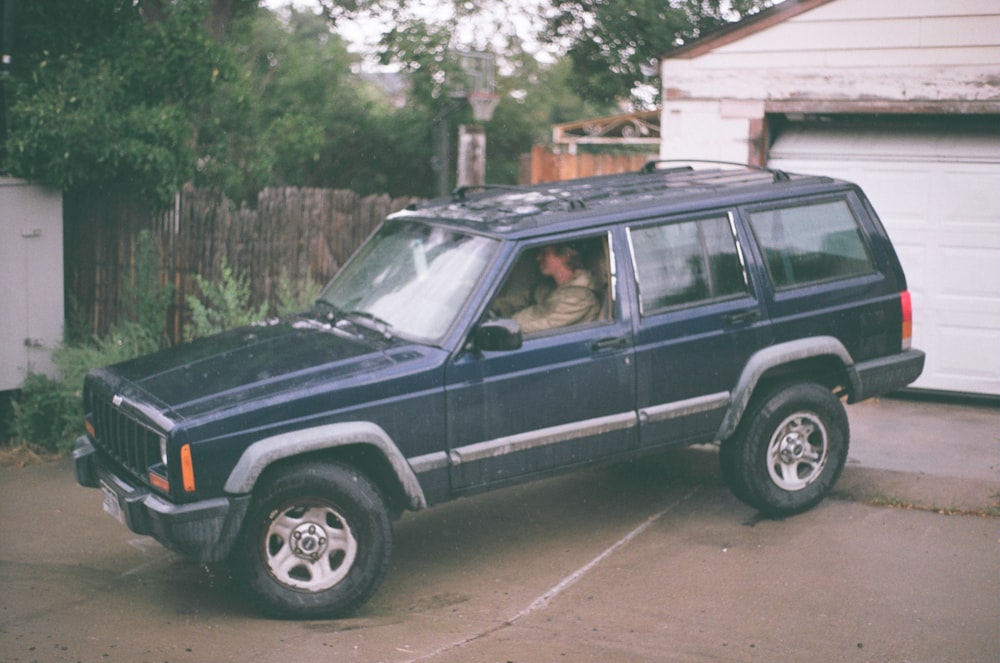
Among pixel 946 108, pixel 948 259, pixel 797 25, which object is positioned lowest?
pixel 948 259

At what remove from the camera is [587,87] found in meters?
13.2

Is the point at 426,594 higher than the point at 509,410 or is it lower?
lower

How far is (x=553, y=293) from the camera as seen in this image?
247 inches

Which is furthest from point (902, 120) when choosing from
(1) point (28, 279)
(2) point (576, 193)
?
(1) point (28, 279)

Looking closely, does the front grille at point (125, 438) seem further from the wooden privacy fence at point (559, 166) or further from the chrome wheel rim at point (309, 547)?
the wooden privacy fence at point (559, 166)

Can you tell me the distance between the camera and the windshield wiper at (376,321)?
19.5 feet

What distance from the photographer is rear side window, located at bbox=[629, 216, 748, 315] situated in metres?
6.27

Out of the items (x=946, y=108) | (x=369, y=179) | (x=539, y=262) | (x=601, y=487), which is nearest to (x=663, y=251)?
(x=539, y=262)

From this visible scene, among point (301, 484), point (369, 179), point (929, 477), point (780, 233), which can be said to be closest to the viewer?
point (301, 484)

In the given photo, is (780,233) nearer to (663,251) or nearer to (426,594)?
(663,251)

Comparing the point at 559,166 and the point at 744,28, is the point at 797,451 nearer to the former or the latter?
the point at 744,28

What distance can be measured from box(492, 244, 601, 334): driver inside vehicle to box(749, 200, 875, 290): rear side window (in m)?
1.12

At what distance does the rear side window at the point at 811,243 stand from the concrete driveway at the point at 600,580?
1424 mm

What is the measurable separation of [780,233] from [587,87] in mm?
6941
